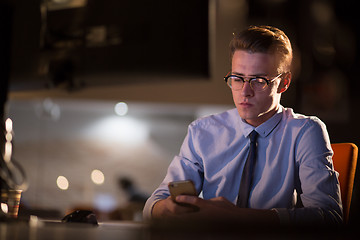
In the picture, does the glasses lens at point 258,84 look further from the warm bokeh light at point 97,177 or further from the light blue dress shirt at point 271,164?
the warm bokeh light at point 97,177

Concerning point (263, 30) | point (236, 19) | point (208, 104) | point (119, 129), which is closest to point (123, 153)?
point (119, 129)

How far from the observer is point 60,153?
3.75m

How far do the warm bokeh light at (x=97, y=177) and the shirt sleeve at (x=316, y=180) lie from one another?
8.31ft

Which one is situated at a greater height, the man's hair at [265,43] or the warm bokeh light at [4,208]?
the man's hair at [265,43]

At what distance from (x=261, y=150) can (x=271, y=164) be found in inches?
2.6

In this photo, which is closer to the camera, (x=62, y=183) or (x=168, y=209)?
(x=168, y=209)

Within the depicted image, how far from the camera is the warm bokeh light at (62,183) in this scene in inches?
147

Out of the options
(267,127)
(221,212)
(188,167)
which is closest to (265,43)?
(267,127)

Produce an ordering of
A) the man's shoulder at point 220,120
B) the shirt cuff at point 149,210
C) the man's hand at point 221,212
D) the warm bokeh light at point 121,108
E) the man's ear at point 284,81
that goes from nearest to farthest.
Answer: the man's hand at point 221,212
the shirt cuff at point 149,210
the man's ear at point 284,81
the man's shoulder at point 220,120
the warm bokeh light at point 121,108

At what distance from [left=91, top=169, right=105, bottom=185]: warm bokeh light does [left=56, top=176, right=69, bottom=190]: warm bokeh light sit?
0.23 m

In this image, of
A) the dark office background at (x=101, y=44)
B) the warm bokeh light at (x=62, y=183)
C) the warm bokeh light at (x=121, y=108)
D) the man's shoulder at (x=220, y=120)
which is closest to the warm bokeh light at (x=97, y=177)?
the warm bokeh light at (x=62, y=183)

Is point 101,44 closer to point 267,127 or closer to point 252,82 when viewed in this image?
point 252,82

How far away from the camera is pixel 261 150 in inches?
59.7

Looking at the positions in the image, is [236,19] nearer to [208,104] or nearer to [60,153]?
[208,104]
